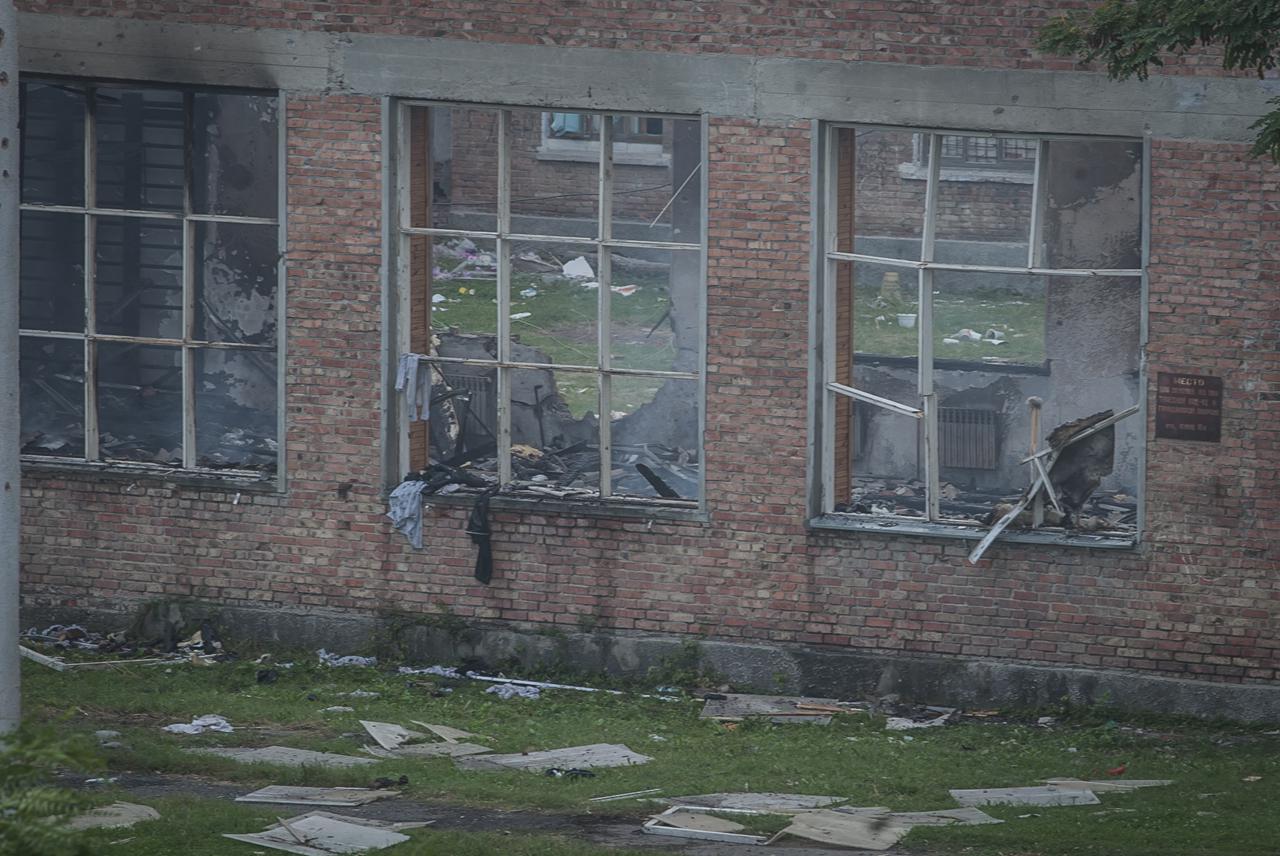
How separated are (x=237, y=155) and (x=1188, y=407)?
7492 millimetres

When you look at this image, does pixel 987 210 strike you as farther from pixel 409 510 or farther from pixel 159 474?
pixel 159 474

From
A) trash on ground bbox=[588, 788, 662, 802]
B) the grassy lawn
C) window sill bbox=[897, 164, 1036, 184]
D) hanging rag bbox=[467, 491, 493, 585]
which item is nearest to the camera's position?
the grassy lawn

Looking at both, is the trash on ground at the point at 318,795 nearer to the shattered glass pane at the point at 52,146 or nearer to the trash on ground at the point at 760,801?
the trash on ground at the point at 760,801

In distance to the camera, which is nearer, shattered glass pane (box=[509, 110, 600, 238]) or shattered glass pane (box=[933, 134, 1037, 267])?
shattered glass pane (box=[509, 110, 600, 238])

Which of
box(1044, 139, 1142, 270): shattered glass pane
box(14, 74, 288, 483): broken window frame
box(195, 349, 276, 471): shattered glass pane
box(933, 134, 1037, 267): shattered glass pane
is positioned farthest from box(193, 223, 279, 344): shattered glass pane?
box(933, 134, 1037, 267): shattered glass pane

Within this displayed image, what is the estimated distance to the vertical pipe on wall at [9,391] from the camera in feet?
27.7

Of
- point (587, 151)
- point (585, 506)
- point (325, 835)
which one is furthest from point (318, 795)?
point (587, 151)

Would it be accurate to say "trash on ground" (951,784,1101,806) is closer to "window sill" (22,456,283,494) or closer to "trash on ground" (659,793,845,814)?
"trash on ground" (659,793,845,814)

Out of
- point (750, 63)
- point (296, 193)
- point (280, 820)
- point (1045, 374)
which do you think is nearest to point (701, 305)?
point (750, 63)

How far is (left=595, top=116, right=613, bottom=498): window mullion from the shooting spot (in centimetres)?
1152

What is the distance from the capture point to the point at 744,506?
11.5 m

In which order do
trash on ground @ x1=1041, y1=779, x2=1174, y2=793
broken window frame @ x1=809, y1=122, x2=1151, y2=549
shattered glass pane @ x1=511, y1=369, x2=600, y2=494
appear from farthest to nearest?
shattered glass pane @ x1=511, y1=369, x2=600, y2=494, broken window frame @ x1=809, y1=122, x2=1151, y2=549, trash on ground @ x1=1041, y1=779, x2=1174, y2=793

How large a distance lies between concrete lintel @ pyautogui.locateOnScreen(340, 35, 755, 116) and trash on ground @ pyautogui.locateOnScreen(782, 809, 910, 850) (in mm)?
4873

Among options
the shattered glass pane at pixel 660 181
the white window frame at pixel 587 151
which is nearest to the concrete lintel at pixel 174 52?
the shattered glass pane at pixel 660 181
